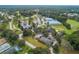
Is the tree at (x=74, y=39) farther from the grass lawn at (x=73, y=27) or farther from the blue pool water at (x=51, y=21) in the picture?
the blue pool water at (x=51, y=21)

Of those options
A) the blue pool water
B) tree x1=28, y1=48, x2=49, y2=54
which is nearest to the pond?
the blue pool water

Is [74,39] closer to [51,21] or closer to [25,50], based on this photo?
[51,21]

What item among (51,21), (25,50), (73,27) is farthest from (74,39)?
(25,50)

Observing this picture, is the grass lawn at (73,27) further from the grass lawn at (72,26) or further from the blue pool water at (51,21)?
the blue pool water at (51,21)

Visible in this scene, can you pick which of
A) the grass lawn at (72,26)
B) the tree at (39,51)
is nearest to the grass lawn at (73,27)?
the grass lawn at (72,26)

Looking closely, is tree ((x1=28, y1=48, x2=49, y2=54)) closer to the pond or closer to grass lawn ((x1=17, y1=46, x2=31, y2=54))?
grass lawn ((x1=17, y1=46, x2=31, y2=54))

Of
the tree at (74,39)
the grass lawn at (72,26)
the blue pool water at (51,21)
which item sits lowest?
the tree at (74,39)

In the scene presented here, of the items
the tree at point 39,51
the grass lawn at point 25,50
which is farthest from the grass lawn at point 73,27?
the grass lawn at point 25,50

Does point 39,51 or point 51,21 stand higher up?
point 51,21

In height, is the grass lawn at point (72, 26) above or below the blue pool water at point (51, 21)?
below

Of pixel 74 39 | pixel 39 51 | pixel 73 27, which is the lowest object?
pixel 39 51

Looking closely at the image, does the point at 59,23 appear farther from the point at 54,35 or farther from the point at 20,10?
the point at 20,10
